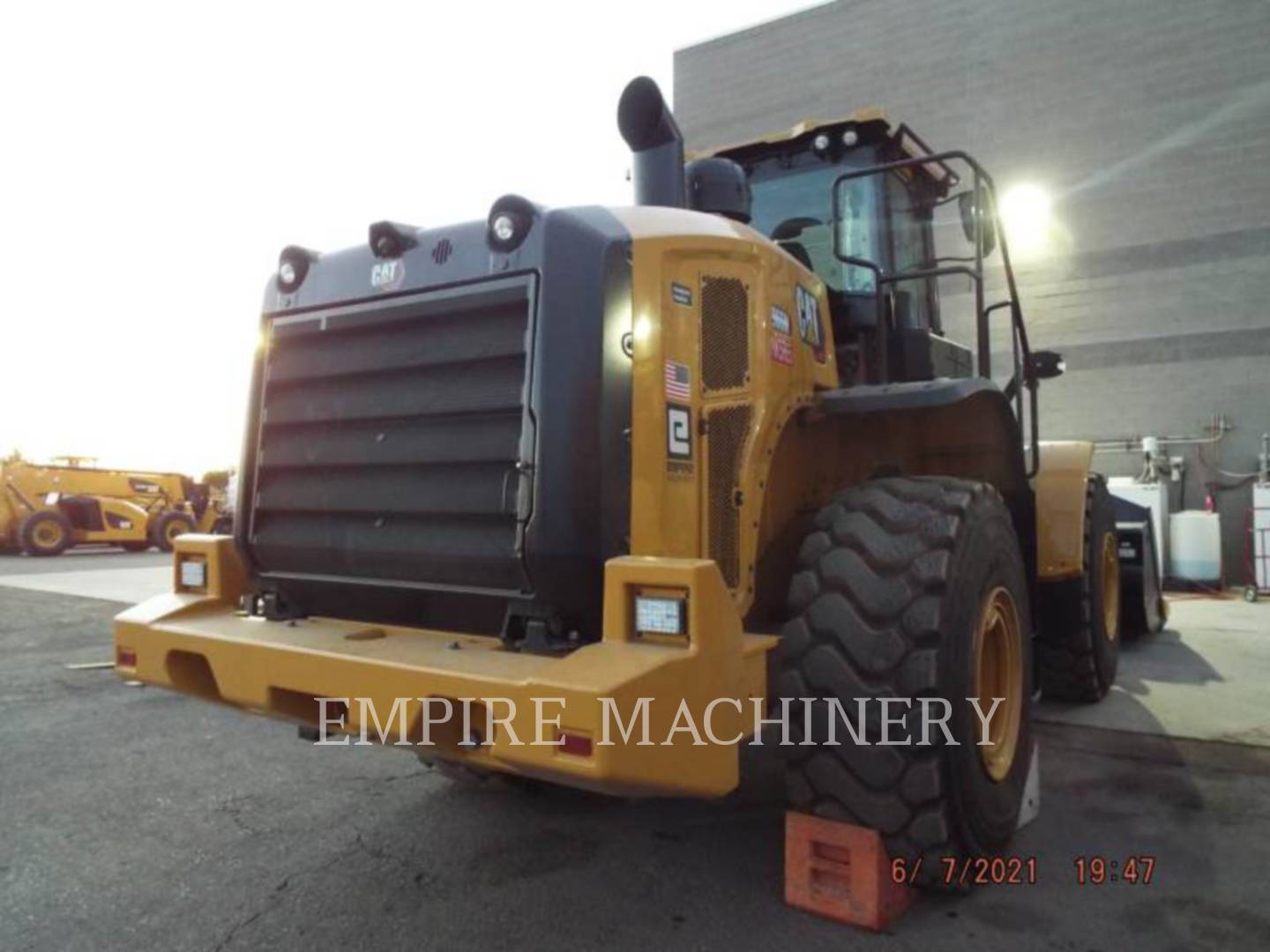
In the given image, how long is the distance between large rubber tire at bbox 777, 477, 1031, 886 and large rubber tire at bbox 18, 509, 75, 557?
21.2 metres

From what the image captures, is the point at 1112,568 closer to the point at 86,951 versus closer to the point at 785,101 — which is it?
the point at 86,951

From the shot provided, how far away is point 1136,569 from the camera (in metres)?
7.29

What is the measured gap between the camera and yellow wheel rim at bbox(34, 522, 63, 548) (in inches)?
757

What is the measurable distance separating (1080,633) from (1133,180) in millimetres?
11181

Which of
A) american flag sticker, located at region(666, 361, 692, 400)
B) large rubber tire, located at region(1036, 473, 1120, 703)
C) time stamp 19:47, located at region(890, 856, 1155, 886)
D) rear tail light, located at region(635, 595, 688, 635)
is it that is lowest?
time stamp 19:47, located at region(890, 856, 1155, 886)

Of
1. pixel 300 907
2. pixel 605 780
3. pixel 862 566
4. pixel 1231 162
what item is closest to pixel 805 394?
pixel 862 566

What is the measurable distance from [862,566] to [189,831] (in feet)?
9.23

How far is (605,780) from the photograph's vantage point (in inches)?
79.7

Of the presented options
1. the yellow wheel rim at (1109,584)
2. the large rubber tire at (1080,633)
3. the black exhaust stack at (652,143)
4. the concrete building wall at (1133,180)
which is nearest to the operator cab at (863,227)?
the black exhaust stack at (652,143)

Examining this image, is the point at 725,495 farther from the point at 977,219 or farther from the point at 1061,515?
the point at 1061,515

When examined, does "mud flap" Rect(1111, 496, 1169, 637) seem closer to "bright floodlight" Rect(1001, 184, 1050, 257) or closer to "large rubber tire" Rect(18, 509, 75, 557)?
"bright floodlight" Rect(1001, 184, 1050, 257)

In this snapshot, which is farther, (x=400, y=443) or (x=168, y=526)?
(x=168, y=526)

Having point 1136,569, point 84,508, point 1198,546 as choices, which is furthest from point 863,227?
point 84,508

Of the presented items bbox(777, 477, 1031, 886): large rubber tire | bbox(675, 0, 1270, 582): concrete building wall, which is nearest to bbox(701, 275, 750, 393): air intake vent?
bbox(777, 477, 1031, 886): large rubber tire
